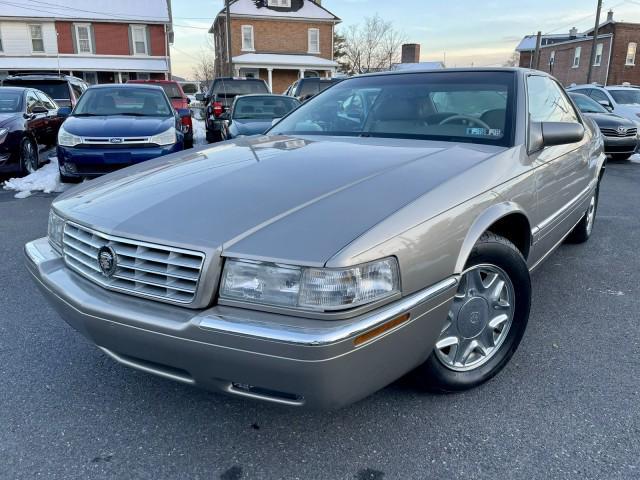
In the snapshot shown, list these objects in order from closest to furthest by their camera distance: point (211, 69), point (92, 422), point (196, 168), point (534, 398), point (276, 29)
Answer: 1. point (92, 422)
2. point (534, 398)
3. point (196, 168)
4. point (276, 29)
5. point (211, 69)

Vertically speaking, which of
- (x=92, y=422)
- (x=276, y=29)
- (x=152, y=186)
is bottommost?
(x=92, y=422)

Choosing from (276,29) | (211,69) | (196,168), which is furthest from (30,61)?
(196,168)

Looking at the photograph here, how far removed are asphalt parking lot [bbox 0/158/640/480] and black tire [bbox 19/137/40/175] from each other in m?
5.95

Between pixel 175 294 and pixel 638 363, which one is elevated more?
pixel 175 294

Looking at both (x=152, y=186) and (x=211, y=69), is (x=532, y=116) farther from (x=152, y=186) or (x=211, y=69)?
(x=211, y=69)

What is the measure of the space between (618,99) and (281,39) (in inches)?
996

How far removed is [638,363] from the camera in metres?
2.62

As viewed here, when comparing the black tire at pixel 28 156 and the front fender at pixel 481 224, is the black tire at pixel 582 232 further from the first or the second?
the black tire at pixel 28 156

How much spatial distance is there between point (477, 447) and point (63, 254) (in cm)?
199

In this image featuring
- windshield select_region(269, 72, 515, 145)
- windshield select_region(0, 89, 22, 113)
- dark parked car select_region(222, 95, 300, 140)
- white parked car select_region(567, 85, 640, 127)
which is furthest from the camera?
white parked car select_region(567, 85, 640, 127)

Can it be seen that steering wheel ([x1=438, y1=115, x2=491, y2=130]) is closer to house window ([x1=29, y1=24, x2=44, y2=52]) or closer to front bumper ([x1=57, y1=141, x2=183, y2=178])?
front bumper ([x1=57, y1=141, x2=183, y2=178])

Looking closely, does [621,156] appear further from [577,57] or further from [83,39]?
[577,57]

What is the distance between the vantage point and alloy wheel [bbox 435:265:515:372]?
224 centimetres

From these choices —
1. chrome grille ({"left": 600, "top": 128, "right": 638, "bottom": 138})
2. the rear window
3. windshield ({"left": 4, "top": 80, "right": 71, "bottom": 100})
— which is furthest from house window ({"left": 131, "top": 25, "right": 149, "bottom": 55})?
chrome grille ({"left": 600, "top": 128, "right": 638, "bottom": 138})
